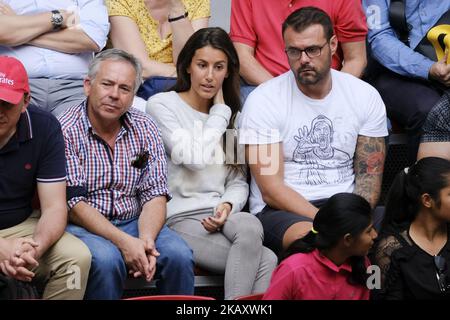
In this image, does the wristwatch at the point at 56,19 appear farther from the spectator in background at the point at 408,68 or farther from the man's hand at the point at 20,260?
the spectator in background at the point at 408,68

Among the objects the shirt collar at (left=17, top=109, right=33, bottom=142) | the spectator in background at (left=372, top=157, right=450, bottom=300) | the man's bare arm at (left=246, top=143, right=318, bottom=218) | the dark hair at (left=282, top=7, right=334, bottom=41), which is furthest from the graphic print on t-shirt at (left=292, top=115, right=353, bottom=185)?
the shirt collar at (left=17, top=109, right=33, bottom=142)

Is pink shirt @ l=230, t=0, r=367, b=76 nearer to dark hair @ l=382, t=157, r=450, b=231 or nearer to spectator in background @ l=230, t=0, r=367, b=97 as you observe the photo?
spectator in background @ l=230, t=0, r=367, b=97

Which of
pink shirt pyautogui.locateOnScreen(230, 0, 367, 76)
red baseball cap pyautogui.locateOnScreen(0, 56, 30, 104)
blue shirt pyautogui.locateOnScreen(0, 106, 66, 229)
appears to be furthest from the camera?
pink shirt pyautogui.locateOnScreen(230, 0, 367, 76)

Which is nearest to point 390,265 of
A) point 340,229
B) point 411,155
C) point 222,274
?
point 340,229

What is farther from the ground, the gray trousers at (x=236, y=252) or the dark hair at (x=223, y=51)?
the dark hair at (x=223, y=51)

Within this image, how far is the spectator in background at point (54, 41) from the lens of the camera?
513cm

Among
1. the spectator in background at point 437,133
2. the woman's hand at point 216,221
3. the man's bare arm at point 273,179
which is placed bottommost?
the woman's hand at point 216,221

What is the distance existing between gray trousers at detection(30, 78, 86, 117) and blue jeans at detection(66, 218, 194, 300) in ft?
2.63

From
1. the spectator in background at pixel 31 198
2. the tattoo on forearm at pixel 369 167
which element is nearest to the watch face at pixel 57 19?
the spectator in background at pixel 31 198

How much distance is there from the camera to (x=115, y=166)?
15.2ft

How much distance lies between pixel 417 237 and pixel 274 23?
5.35ft

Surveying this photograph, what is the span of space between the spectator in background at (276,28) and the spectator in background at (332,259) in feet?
5.01

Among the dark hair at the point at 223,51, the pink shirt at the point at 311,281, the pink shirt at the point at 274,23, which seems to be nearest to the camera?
the pink shirt at the point at 311,281

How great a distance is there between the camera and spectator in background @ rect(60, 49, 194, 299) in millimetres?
4398
